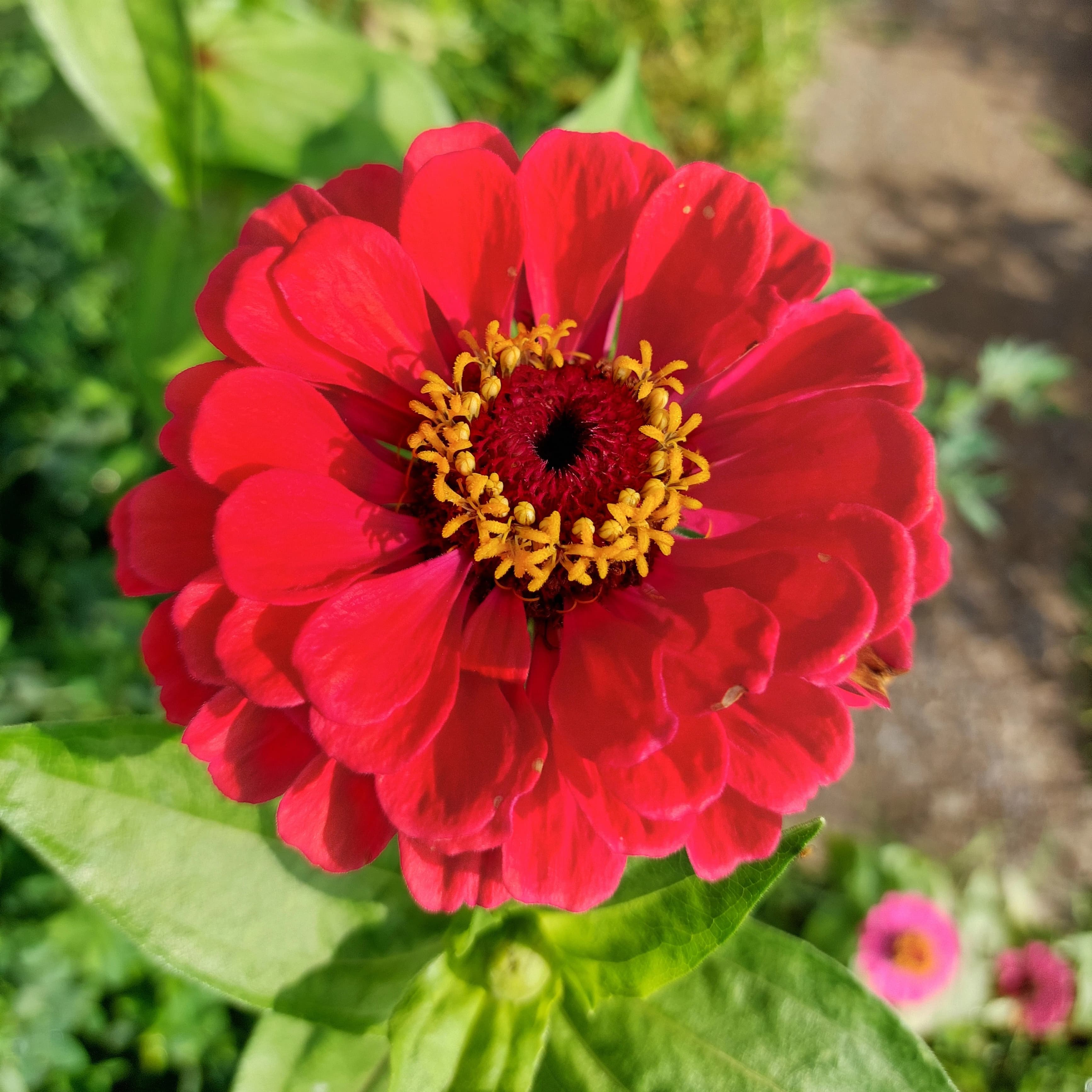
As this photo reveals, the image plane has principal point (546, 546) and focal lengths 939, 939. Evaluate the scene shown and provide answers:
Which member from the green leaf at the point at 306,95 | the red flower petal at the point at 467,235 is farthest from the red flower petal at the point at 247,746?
the green leaf at the point at 306,95

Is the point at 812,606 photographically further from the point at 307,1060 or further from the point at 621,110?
the point at 621,110

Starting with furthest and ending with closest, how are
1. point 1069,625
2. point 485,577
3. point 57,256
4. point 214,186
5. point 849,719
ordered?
point 1069,625 → point 57,256 → point 214,186 → point 485,577 → point 849,719

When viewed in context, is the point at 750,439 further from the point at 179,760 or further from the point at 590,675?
the point at 179,760

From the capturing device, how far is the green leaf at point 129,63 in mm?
1005

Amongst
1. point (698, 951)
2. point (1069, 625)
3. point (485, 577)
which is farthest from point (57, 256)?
point (1069, 625)

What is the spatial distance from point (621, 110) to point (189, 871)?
1058 millimetres

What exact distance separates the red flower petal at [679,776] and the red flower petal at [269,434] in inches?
12.3

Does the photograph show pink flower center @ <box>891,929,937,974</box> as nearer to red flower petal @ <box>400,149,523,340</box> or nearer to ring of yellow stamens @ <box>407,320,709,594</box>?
ring of yellow stamens @ <box>407,320,709,594</box>

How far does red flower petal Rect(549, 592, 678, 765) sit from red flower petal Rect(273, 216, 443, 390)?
0.86 feet

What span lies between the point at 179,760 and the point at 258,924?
0.17 m

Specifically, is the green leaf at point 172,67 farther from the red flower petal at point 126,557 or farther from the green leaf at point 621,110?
the red flower petal at point 126,557

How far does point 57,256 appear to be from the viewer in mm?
1632

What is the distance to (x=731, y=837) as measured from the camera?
0.65 meters

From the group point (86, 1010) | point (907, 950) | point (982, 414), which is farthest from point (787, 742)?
point (982, 414)
